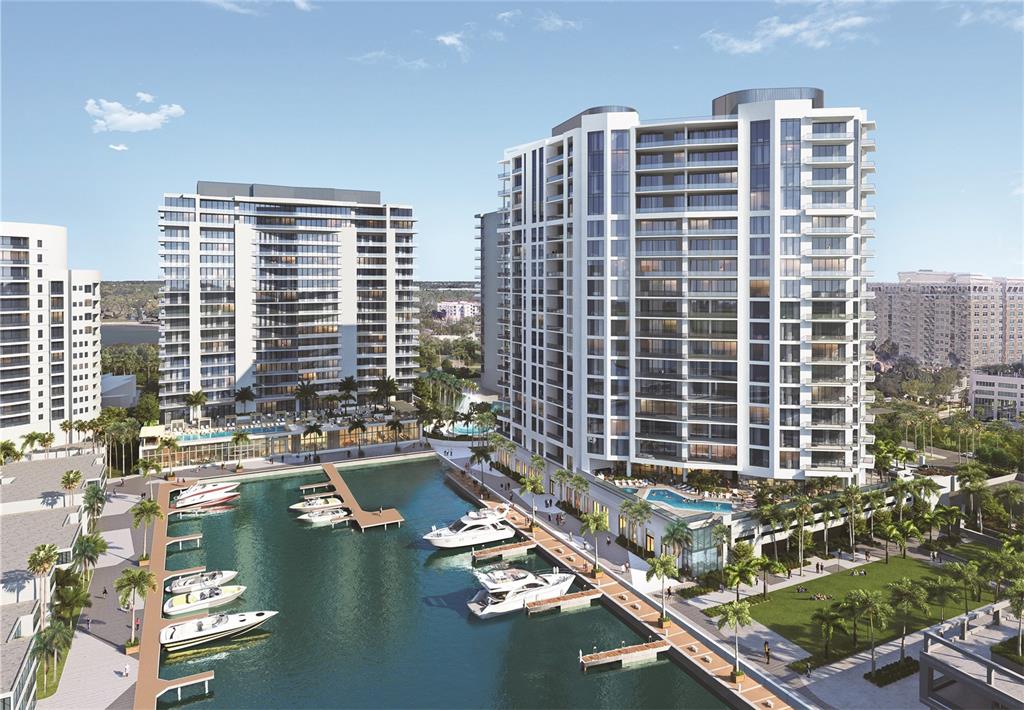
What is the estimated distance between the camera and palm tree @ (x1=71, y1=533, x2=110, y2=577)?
51.1 m

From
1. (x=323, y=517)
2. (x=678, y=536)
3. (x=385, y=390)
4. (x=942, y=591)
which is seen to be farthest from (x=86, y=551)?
(x=385, y=390)

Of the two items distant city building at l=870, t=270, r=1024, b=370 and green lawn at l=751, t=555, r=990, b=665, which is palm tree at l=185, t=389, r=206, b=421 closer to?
green lawn at l=751, t=555, r=990, b=665

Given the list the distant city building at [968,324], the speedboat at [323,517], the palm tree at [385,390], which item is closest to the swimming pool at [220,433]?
the palm tree at [385,390]

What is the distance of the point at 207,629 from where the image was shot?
46.6m

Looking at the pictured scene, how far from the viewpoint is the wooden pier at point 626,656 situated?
4303cm

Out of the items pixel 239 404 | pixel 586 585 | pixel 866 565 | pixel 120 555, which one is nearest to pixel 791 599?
pixel 866 565

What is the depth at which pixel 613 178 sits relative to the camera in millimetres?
70500

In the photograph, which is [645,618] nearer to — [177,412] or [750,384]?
[750,384]

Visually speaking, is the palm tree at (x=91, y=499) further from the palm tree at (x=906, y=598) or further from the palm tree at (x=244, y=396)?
the palm tree at (x=906, y=598)

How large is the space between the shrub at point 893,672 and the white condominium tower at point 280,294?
94.3 meters

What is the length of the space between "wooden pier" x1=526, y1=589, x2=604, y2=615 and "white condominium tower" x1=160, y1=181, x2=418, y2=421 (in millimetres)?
75720

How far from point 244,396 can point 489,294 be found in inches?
2200

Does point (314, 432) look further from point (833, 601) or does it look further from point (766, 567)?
point (833, 601)

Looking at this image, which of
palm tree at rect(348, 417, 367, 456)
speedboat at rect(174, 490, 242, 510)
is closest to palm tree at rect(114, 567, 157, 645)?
speedboat at rect(174, 490, 242, 510)
